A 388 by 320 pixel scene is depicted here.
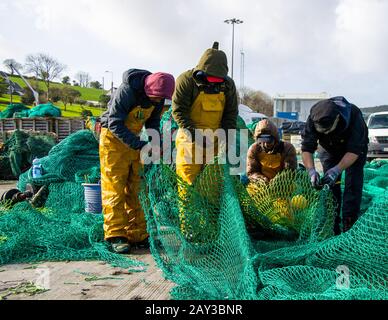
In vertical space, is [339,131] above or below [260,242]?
above

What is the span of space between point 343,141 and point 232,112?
3.58 ft

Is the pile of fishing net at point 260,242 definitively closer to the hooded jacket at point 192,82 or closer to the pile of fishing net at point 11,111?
the hooded jacket at point 192,82

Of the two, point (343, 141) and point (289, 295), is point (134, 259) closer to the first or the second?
point (289, 295)

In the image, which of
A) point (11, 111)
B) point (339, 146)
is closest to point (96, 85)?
point (11, 111)

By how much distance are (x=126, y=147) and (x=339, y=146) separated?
1.92 m

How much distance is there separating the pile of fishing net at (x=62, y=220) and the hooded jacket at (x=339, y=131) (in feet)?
6.08

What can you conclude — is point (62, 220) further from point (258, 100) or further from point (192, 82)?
point (258, 100)

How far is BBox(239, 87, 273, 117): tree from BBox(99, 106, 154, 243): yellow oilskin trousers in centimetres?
4675

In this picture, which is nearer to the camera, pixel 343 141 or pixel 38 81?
pixel 343 141

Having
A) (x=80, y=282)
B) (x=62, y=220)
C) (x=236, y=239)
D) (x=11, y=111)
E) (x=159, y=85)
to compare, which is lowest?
(x=80, y=282)

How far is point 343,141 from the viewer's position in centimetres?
377

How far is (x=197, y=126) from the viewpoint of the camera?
4.07m

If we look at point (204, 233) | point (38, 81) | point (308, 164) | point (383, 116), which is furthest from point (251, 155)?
point (38, 81)

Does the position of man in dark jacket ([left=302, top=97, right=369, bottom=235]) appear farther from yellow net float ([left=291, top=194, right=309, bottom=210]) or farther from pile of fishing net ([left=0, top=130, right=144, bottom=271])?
pile of fishing net ([left=0, top=130, right=144, bottom=271])
